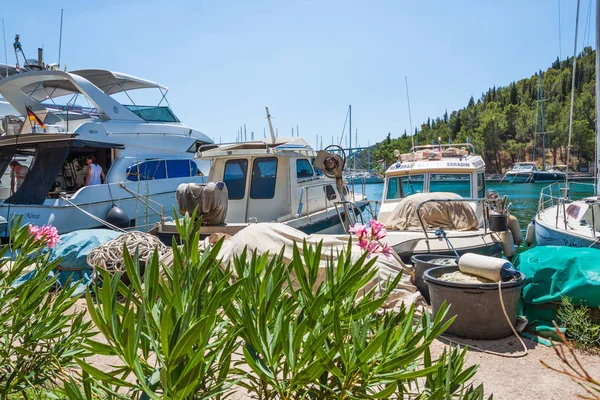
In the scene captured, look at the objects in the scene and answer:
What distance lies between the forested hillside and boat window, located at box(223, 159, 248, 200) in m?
62.5

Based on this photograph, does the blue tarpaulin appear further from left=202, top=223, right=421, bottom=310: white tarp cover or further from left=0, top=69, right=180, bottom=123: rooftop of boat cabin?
left=0, top=69, right=180, bottom=123: rooftop of boat cabin

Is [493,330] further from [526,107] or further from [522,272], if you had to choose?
[526,107]

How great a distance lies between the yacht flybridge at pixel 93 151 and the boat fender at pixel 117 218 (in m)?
0.03

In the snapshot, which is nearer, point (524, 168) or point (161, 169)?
point (161, 169)

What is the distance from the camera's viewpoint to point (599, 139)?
11820mm

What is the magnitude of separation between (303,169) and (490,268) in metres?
6.48

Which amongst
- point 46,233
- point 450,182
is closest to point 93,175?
point 450,182

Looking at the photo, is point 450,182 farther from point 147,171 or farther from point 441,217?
point 147,171

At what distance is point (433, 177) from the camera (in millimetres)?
9977

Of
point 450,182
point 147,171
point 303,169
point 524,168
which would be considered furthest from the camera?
point 524,168

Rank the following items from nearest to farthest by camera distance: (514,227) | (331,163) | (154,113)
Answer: (331,163)
(514,227)
(154,113)

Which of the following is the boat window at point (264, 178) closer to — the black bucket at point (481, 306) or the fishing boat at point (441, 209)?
the fishing boat at point (441, 209)

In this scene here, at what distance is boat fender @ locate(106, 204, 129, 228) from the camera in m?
11.9

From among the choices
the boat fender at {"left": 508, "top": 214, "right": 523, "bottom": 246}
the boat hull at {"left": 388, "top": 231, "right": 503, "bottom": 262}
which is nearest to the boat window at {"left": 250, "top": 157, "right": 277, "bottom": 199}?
the boat hull at {"left": 388, "top": 231, "right": 503, "bottom": 262}
